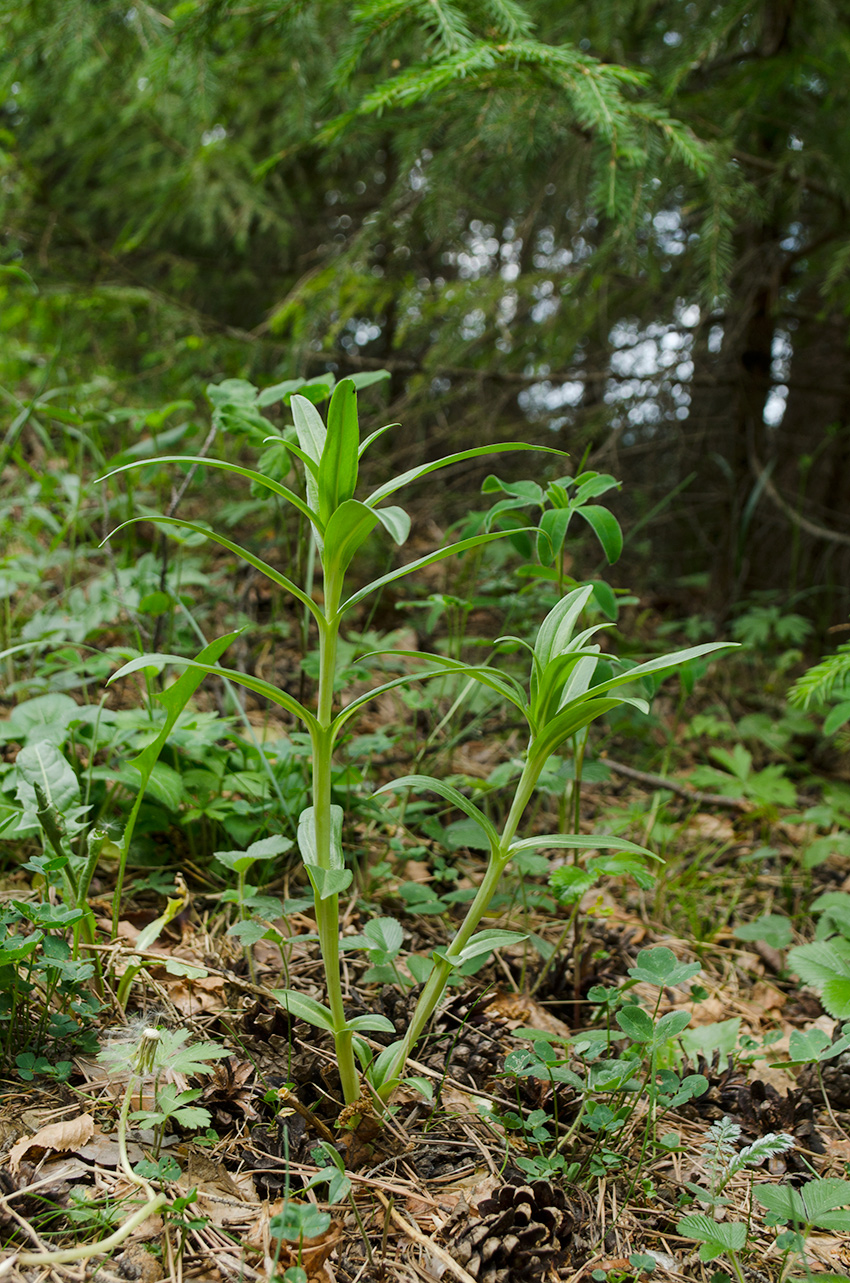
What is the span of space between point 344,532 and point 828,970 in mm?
1109

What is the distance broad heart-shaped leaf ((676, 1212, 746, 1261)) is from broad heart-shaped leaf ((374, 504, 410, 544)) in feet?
2.96

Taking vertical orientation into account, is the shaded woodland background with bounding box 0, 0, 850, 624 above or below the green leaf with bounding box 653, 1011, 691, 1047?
above

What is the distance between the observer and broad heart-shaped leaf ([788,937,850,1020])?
1161 mm

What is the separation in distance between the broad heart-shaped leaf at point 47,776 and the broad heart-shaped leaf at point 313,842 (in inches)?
22.1

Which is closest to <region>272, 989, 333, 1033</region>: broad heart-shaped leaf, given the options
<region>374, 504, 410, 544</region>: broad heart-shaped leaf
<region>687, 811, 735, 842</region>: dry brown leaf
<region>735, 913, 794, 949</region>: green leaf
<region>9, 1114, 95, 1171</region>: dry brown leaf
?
<region>9, 1114, 95, 1171</region>: dry brown leaf

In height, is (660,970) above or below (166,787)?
below

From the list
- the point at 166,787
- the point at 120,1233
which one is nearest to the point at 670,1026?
the point at 120,1233

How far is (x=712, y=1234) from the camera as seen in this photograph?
0.90 metres

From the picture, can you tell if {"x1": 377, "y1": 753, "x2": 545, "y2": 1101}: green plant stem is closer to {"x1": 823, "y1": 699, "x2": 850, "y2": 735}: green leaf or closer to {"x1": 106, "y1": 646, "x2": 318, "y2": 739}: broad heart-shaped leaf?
{"x1": 106, "y1": 646, "x2": 318, "y2": 739}: broad heart-shaped leaf

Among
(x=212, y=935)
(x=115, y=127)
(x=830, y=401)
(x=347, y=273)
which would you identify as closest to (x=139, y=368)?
(x=115, y=127)

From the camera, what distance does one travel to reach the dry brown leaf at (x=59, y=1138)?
36.9 inches

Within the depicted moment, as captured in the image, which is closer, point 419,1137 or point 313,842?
point 313,842

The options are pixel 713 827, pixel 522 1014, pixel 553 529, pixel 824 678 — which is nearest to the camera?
pixel 553 529

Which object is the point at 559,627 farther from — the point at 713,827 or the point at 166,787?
the point at 713,827
